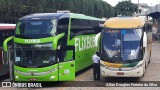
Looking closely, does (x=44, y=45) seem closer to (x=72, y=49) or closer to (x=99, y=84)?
(x=72, y=49)

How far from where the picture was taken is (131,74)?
1414 centimetres

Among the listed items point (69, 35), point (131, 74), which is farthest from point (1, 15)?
point (131, 74)

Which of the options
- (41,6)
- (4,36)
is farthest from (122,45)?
(41,6)

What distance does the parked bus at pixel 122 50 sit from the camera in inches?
557

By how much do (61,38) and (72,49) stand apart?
25.9 inches

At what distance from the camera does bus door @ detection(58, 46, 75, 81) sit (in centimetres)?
1351

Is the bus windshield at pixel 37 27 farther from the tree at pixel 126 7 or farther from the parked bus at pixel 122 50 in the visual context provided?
the tree at pixel 126 7

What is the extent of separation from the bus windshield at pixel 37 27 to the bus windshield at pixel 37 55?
21.5 inches

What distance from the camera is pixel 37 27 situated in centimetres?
1359

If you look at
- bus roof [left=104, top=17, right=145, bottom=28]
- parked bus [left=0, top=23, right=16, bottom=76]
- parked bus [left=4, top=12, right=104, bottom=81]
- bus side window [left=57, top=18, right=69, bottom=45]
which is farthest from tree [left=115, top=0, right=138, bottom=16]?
parked bus [left=4, top=12, right=104, bottom=81]

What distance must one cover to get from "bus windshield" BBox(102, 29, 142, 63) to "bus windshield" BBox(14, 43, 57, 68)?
256 cm

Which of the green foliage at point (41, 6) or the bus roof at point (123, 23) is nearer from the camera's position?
the bus roof at point (123, 23)

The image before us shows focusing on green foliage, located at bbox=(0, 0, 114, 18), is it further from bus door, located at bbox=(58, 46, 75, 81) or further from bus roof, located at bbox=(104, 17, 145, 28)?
bus door, located at bbox=(58, 46, 75, 81)

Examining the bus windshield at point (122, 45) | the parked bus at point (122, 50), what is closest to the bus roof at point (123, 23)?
the parked bus at point (122, 50)
